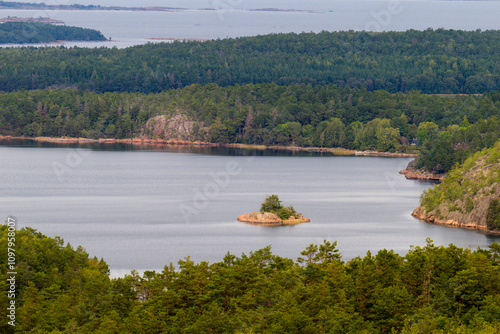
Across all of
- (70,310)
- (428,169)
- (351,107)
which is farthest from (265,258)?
(351,107)

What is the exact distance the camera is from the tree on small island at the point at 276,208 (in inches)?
3056

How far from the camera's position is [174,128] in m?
157

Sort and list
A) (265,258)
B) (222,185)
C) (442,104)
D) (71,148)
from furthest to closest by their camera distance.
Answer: (442,104) → (71,148) → (222,185) → (265,258)

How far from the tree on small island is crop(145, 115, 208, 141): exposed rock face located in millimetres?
76047

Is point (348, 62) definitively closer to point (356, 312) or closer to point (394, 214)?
point (394, 214)

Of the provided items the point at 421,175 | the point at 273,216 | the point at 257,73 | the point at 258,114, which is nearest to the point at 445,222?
the point at 273,216

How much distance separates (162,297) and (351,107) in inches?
4595

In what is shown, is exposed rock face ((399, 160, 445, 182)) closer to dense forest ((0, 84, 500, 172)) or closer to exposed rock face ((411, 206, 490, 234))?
exposed rock face ((411, 206, 490, 234))

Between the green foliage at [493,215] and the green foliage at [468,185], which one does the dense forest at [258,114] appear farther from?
the green foliage at [493,215]

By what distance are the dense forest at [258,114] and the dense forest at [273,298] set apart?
9249 centimetres

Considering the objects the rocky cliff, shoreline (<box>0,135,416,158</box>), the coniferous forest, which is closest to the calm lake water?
the rocky cliff

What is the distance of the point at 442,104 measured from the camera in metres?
152

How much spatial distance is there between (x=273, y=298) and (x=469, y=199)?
40912 mm

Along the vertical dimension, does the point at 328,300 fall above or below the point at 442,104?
below
